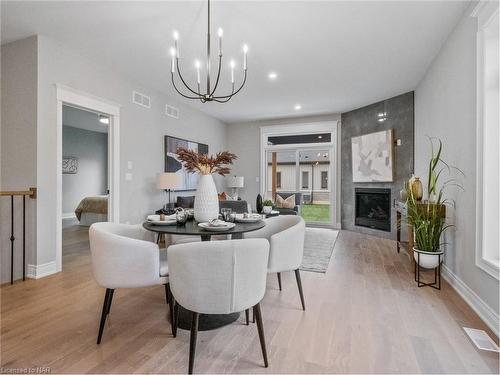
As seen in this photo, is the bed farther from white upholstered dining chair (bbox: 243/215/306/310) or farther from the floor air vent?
the floor air vent

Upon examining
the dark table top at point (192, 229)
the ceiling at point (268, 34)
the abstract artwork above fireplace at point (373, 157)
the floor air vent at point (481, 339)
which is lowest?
the floor air vent at point (481, 339)

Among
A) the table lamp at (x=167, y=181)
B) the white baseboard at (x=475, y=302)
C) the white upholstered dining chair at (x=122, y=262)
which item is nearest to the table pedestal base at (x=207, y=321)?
the white upholstered dining chair at (x=122, y=262)

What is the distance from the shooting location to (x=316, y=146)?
21.6 ft

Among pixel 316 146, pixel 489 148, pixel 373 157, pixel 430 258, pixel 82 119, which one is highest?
pixel 82 119

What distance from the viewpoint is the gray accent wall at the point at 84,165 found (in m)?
7.22

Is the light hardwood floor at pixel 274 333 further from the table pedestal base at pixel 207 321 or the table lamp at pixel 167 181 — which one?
the table lamp at pixel 167 181

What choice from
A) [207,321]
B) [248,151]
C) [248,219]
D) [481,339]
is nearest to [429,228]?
[481,339]

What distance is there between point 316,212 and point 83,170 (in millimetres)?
6739

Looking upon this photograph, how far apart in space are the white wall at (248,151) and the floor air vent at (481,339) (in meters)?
5.37

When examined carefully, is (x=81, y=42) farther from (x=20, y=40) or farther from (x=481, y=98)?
(x=481, y=98)

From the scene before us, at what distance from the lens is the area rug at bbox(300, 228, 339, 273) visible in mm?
3428

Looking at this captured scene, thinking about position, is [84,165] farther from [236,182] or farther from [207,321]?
[207,321]

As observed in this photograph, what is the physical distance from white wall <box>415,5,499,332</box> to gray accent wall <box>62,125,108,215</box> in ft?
27.2

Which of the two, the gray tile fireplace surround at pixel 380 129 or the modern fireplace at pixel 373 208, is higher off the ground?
the gray tile fireplace surround at pixel 380 129
